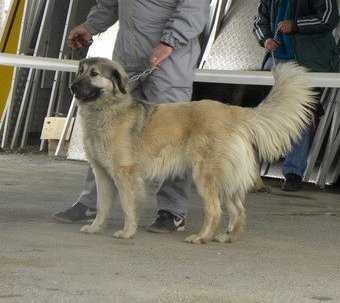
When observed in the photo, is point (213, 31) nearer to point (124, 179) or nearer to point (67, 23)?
point (67, 23)

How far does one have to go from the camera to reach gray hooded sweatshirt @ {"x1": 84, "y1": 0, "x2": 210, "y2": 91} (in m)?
6.80

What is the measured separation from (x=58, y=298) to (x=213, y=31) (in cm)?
733

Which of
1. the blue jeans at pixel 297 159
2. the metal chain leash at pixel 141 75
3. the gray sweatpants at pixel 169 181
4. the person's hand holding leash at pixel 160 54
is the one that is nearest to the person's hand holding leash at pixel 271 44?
the blue jeans at pixel 297 159

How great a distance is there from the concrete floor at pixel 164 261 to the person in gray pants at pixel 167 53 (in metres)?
0.24

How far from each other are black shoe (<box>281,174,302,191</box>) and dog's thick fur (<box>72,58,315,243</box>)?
3.56m

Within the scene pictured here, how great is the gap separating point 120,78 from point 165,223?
44.6 inches

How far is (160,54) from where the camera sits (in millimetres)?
6715

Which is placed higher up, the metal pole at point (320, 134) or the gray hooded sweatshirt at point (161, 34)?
the gray hooded sweatshirt at point (161, 34)

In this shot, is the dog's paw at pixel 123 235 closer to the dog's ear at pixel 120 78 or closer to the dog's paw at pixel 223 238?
the dog's paw at pixel 223 238

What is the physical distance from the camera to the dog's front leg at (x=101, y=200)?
22.3 feet

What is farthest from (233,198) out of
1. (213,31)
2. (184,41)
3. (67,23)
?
(67,23)

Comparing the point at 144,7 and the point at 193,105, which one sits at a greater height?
the point at 144,7

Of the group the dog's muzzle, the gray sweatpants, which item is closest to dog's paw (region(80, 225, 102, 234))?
the gray sweatpants

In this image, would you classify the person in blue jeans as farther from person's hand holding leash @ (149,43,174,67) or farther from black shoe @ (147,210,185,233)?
person's hand holding leash @ (149,43,174,67)
